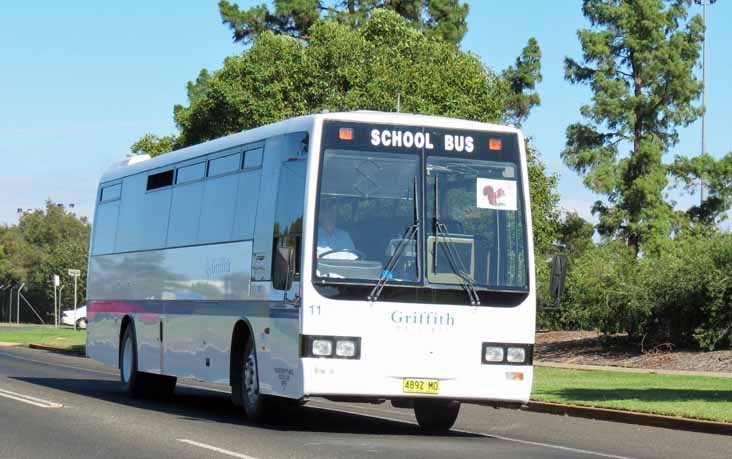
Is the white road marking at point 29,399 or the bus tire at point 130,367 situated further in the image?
the bus tire at point 130,367

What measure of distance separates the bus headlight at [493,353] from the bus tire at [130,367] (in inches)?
320

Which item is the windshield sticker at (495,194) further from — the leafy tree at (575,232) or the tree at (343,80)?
the leafy tree at (575,232)

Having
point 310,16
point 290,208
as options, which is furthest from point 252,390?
point 310,16

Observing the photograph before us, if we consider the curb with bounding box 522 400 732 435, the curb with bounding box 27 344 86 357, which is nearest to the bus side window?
the curb with bounding box 522 400 732 435

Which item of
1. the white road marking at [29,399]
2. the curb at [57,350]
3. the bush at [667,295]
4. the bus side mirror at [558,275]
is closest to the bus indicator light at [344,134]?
the bus side mirror at [558,275]

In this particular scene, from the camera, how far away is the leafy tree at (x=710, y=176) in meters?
50.1

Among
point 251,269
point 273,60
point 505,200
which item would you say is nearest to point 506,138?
point 505,200

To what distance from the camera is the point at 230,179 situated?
1794 centimetres

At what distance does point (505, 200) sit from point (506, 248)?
0.57 m

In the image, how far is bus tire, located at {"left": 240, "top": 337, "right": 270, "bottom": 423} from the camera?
16.2 metres

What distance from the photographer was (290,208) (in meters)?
15.5

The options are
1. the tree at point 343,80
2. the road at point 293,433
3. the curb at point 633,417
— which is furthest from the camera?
the tree at point 343,80

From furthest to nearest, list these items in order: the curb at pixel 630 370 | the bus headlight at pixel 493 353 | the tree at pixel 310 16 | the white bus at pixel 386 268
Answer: the tree at pixel 310 16, the curb at pixel 630 370, the bus headlight at pixel 493 353, the white bus at pixel 386 268

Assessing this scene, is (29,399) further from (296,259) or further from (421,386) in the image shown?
(421,386)
